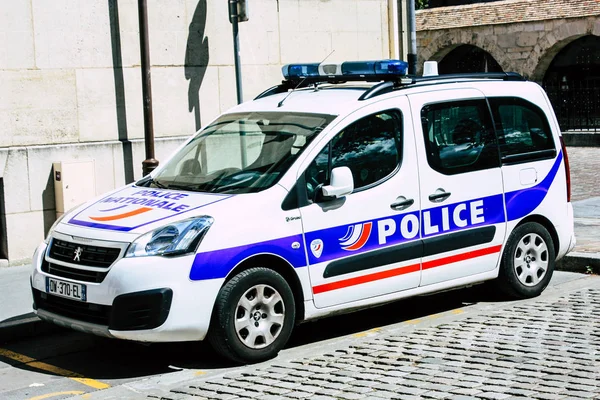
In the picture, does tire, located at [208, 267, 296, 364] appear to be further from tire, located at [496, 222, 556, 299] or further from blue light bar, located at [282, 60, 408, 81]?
tire, located at [496, 222, 556, 299]

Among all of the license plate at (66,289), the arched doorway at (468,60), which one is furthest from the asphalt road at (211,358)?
the arched doorway at (468,60)

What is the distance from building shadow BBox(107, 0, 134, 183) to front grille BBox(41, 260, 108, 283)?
15.8 feet

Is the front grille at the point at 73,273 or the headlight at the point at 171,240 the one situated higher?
the headlight at the point at 171,240

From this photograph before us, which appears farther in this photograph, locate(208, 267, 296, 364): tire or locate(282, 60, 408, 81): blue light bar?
locate(282, 60, 408, 81): blue light bar

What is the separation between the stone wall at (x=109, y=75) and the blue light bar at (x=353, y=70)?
11.9 ft

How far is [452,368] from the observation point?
6.14 meters

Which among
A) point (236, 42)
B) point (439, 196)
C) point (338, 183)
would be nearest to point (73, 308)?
point (338, 183)

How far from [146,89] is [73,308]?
5.34m

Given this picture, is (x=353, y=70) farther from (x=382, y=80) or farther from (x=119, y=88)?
(x=119, y=88)

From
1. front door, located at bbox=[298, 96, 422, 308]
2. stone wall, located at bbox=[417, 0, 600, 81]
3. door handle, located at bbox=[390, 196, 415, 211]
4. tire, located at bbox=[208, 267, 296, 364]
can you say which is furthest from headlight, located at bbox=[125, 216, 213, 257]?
stone wall, located at bbox=[417, 0, 600, 81]

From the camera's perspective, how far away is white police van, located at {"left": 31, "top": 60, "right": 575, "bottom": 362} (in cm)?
638

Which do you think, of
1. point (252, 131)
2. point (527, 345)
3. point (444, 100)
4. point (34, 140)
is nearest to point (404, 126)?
point (444, 100)

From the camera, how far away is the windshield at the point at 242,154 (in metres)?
6.96

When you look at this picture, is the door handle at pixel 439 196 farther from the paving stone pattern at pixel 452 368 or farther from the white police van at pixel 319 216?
the paving stone pattern at pixel 452 368
